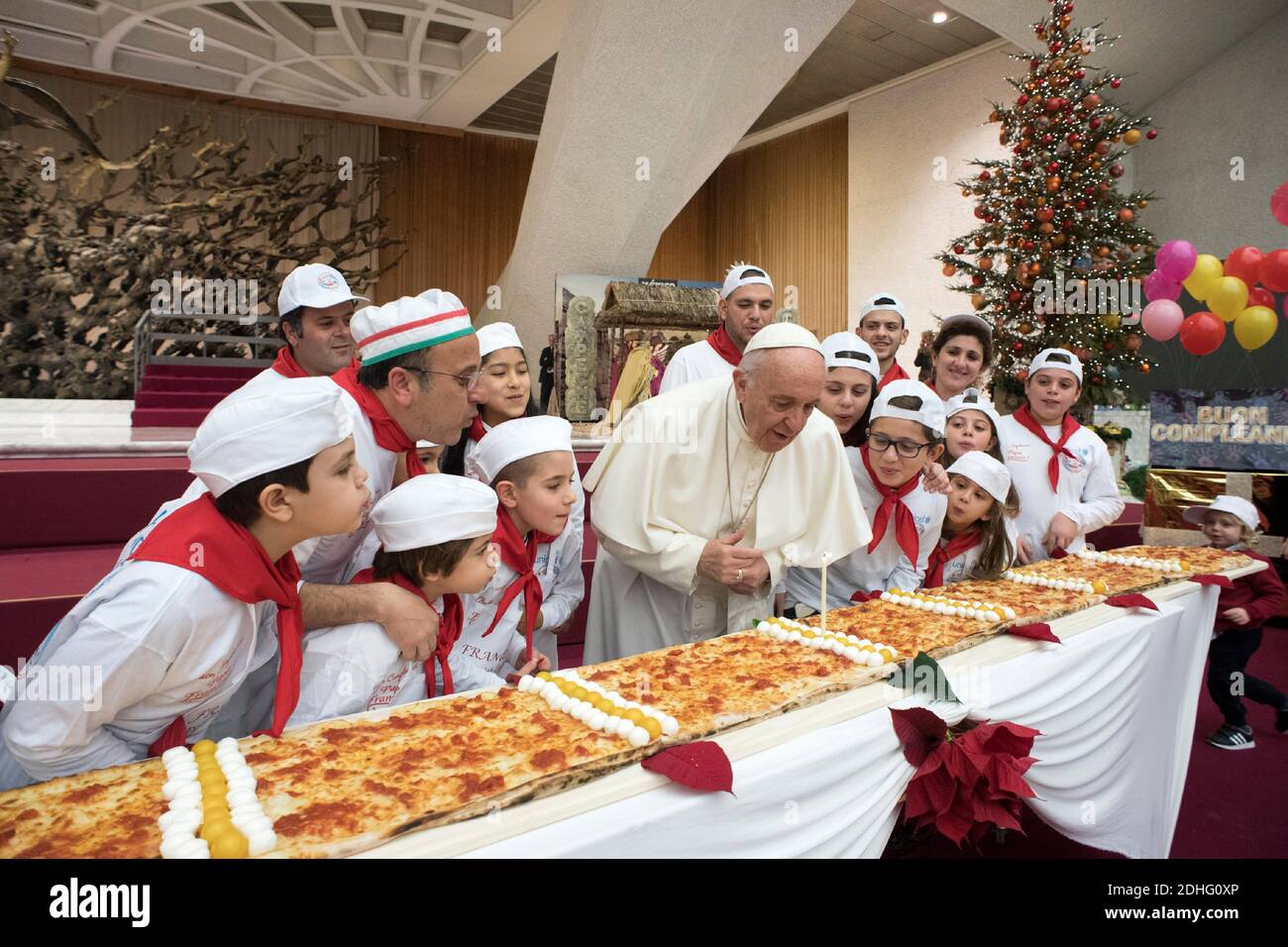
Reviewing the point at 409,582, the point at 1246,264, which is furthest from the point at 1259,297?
the point at 409,582

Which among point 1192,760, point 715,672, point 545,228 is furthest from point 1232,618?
point 545,228

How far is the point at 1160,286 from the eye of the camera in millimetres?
7656

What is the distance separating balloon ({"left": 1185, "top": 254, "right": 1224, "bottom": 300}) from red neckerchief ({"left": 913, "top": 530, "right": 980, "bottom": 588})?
569 centimetres

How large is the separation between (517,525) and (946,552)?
191cm

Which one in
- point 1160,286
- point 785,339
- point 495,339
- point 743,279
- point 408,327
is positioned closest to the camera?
point 408,327

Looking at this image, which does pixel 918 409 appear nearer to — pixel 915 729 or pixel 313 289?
pixel 915 729

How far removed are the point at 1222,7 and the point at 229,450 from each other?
12.7 meters

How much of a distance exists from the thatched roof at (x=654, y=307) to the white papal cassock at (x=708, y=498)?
7346mm

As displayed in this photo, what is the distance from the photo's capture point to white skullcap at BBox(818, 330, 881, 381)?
3357 mm

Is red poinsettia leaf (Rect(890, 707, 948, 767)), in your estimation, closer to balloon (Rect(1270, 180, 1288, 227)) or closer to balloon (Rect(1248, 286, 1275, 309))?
balloon (Rect(1270, 180, 1288, 227))

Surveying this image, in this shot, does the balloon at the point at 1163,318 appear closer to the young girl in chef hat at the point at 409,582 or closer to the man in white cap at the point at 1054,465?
the man in white cap at the point at 1054,465

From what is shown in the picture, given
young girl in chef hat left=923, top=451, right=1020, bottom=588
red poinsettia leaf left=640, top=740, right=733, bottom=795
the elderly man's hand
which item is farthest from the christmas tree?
red poinsettia leaf left=640, top=740, right=733, bottom=795

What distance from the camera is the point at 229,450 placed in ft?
4.89

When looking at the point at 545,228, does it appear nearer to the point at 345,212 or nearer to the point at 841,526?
the point at 841,526
